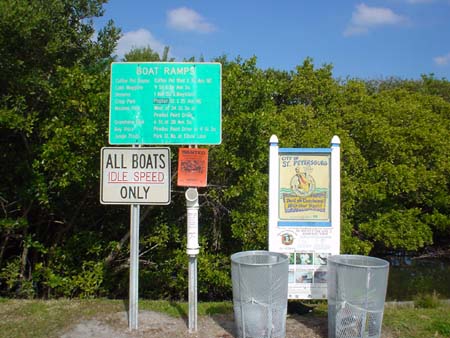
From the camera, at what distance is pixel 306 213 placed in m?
6.23

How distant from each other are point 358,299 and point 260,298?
1.04 metres

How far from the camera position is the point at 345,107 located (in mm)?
16234

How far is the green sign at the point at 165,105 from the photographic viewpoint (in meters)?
5.85

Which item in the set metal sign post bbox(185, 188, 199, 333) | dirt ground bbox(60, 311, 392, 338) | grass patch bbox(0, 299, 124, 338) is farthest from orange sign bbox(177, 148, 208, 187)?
grass patch bbox(0, 299, 124, 338)

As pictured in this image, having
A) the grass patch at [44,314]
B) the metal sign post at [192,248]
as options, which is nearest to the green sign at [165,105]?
the metal sign post at [192,248]

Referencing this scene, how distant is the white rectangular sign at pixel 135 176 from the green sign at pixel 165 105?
155mm

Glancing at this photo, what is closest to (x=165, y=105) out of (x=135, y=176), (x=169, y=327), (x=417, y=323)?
(x=135, y=176)

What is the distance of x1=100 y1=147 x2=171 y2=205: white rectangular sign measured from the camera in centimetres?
588

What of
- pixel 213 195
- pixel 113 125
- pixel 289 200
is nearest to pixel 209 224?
pixel 213 195

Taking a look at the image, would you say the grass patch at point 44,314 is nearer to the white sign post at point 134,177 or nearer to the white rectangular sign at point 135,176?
the white sign post at point 134,177

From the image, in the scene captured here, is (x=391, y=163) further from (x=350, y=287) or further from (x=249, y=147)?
(x=350, y=287)

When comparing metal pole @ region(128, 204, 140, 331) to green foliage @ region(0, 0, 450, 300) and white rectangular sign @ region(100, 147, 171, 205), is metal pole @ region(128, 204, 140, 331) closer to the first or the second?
white rectangular sign @ region(100, 147, 171, 205)

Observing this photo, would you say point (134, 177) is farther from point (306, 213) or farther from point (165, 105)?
point (306, 213)

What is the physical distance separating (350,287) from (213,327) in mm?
1798
